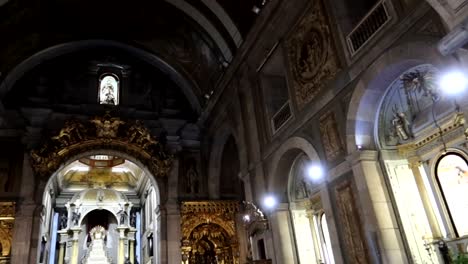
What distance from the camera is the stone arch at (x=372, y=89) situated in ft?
22.9

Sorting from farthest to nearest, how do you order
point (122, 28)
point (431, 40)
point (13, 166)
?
point (122, 28), point (13, 166), point (431, 40)

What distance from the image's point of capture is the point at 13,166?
1530 centimetres

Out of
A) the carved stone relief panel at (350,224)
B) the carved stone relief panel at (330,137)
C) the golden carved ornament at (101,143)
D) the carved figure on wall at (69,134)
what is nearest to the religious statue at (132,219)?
the golden carved ornament at (101,143)

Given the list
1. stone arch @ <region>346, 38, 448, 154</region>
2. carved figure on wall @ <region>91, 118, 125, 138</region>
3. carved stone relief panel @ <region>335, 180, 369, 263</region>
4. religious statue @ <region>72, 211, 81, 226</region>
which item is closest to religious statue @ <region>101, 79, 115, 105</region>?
carved figure on wall @ <region>91, 118, 125, 138</region>

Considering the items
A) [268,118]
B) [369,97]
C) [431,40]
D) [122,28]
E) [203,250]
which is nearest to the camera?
[431,40]

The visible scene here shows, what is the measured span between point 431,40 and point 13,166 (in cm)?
1520

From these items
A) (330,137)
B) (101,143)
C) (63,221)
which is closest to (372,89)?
(330,137)

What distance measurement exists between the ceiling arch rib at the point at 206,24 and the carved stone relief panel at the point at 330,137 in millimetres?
6650

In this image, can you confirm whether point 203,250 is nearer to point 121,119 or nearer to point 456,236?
point 121,119

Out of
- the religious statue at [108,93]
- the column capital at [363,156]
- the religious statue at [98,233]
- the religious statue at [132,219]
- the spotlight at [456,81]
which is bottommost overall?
the column capital at [363,156]

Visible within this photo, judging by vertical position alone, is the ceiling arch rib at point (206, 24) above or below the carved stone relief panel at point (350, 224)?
above

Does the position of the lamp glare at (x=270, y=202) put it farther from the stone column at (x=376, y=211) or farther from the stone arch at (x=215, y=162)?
the stone arch at (x=215, y=162)

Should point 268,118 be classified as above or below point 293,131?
above

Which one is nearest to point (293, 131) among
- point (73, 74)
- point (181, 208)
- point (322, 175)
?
point (322, 175)
